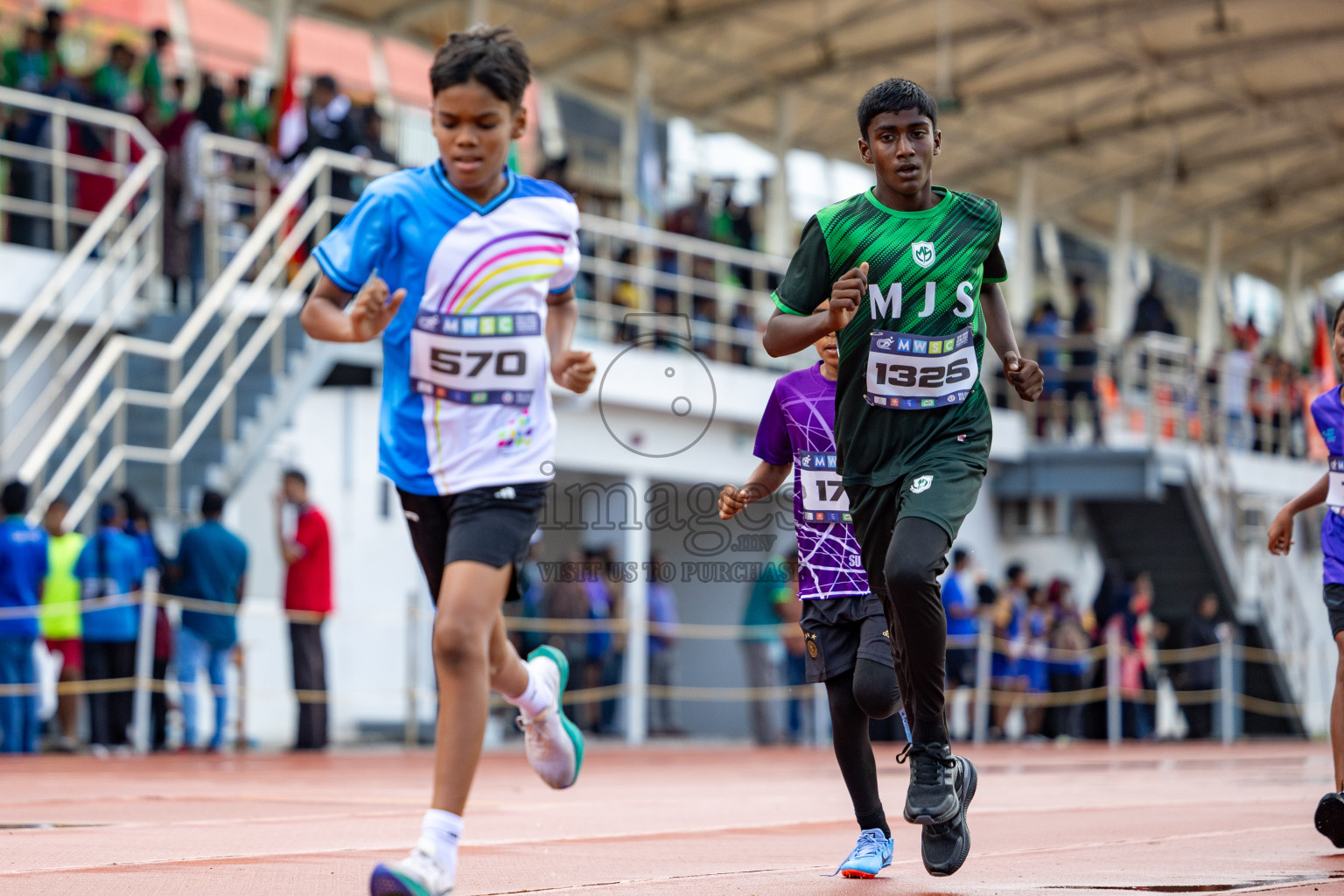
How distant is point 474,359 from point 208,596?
352 inches

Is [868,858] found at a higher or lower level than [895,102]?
lower

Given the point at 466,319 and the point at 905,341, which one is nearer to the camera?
the point at 466,319

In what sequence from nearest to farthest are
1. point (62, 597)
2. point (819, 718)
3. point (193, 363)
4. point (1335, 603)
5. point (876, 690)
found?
point (876, 690), point (1335, 603), point (62, 597), point (193, 363), point (819, 718)

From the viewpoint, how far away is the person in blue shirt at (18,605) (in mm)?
11625

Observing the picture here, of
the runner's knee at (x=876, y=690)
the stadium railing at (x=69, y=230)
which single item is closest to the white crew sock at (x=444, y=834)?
the runner's knee at (x=876, y=690)

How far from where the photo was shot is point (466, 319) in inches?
169

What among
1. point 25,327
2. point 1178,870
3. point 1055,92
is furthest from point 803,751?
point 1055,92

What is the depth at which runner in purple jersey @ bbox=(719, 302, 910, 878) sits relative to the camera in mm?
5133

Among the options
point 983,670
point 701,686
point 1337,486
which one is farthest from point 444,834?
point 701,686

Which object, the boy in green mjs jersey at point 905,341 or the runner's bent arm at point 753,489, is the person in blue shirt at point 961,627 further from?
the boy in green mjs jersey at point 905,341

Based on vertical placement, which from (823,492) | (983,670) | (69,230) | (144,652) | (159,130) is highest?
(159,130)

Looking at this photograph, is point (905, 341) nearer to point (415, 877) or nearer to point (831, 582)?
point (831, 582)

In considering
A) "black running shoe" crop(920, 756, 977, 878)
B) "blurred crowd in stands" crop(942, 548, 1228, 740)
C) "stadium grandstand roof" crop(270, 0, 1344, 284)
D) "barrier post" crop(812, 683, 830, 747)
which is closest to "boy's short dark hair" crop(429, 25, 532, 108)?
"black running shoe" crop(920, 756, 977, 878)

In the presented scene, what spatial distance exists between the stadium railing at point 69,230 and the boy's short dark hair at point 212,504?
1616 millimetres
